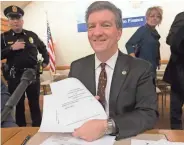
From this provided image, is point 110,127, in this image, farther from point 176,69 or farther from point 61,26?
point 61,26

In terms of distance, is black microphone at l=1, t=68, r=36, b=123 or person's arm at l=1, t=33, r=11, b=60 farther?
person's arm at l=1, t=33, r=11, b=60

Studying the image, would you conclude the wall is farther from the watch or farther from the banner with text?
the watch

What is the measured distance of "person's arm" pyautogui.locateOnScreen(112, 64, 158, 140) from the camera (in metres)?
0.91

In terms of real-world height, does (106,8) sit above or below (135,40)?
above

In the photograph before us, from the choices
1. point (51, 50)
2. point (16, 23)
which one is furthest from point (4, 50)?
point (51, 50)

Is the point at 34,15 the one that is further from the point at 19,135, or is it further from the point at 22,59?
the point at 19,135

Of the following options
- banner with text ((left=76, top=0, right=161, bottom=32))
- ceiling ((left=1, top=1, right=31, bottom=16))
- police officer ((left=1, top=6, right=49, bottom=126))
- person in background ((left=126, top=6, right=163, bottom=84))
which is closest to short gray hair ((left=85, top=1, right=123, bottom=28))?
police officer ((left=1, top=6, right=49, bottom=126))

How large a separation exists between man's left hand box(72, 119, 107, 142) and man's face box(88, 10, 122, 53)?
39cm

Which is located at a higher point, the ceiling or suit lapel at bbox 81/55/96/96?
the ceiling

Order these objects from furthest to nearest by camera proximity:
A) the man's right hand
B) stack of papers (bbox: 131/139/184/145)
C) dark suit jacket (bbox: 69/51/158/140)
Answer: the man's right hand → dark suit jacket (bbox: 69/51/158/140) → stack of papers (bbox: 131/139/184/145)

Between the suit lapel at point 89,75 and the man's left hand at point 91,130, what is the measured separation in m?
0.31

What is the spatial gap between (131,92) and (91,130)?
0.32 m

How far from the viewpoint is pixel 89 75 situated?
3.98 ft

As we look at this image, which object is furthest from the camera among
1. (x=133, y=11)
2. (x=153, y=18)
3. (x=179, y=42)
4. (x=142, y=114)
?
(x=133, y=11)
